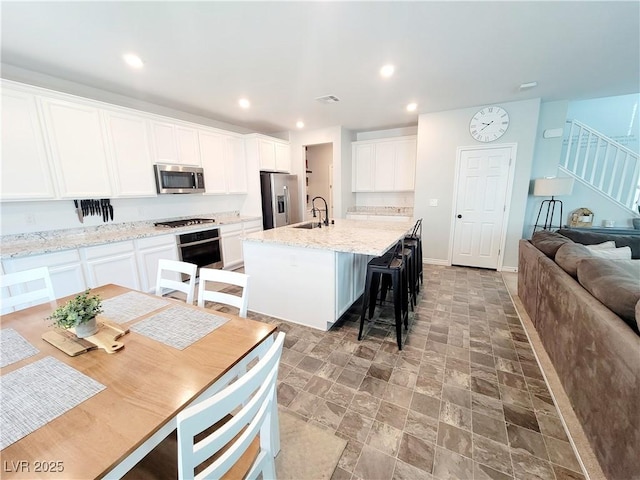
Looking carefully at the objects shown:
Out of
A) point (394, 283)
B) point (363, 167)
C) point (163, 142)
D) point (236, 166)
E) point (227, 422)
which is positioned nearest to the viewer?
point (227, 422)

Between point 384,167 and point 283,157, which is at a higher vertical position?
point 283,157

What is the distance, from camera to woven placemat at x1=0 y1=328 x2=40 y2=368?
3.43 feet

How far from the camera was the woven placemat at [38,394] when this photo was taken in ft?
2.47

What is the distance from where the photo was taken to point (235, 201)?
5.16 meters

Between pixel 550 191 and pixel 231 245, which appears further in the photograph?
pixel 231 245

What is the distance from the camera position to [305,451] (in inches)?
57.2

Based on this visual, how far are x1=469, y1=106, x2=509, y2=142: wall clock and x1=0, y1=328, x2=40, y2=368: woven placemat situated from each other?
209 inches

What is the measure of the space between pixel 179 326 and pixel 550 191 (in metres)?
4.90

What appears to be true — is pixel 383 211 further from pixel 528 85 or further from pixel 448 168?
pixel 528 85

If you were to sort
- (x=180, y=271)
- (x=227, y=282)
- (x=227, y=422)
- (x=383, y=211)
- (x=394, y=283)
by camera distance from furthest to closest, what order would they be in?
(x=383, y=211) → (x=394, y=283) → (x=180, y=271) → (x=227, y=282) → (x=227, y=422)

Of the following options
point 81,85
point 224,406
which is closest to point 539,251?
point 224,406

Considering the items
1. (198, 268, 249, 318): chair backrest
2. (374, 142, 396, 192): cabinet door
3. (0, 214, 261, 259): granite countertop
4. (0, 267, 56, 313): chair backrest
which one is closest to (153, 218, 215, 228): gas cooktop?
(0, 214, 261, 259): granite countertop

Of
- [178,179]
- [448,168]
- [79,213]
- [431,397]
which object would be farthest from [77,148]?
[448,168]

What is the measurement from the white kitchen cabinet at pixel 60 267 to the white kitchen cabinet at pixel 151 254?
58 cm
